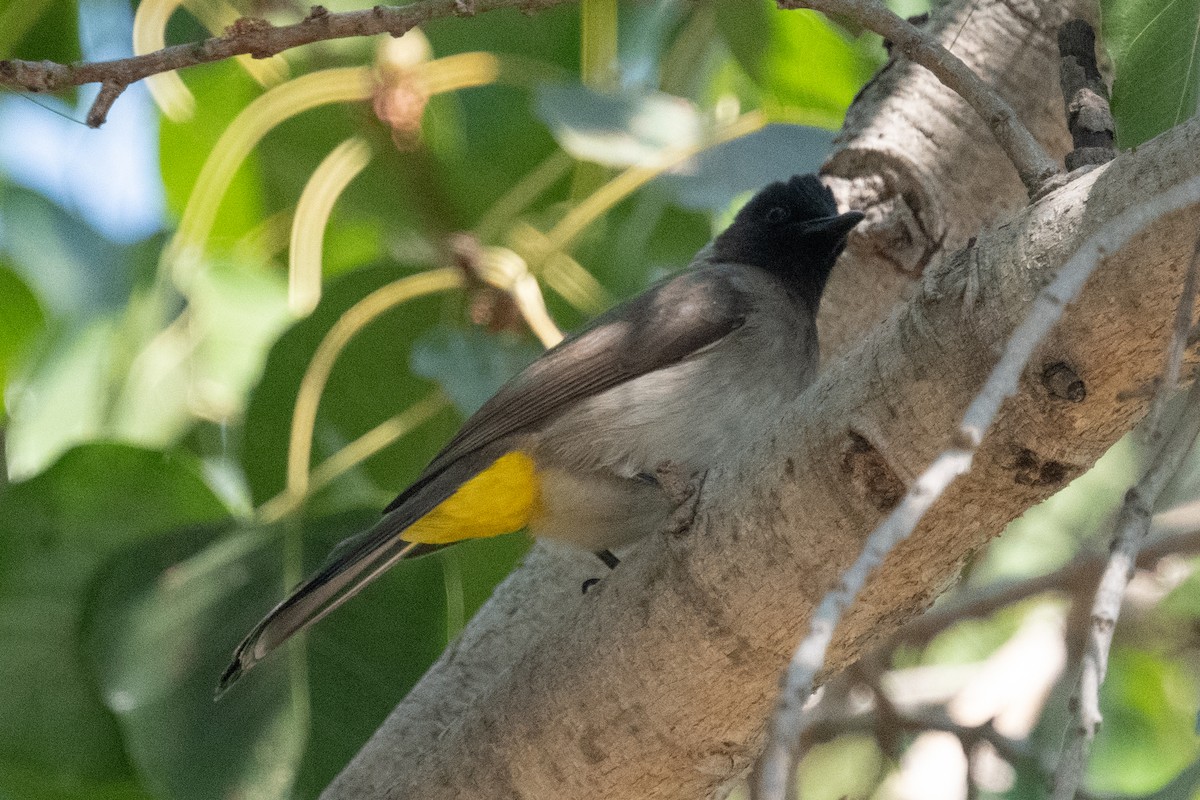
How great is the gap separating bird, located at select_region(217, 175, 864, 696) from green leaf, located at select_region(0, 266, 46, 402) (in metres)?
1.11

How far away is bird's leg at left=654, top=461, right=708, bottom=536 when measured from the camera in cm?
217

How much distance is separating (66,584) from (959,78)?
200cm

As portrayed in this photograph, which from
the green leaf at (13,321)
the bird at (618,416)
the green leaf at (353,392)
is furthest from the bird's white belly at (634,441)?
the green leaf at (13,321)

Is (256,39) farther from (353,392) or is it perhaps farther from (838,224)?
(838,224)

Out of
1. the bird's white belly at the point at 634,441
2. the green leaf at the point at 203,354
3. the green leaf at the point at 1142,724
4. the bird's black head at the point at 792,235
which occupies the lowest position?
the green leaf at the point at 1142,724

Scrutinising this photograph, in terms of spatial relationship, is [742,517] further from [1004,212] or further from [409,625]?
[1004,212]

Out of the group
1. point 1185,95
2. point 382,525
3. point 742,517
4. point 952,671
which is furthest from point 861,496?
point 952,671

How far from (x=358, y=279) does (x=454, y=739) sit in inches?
51.5

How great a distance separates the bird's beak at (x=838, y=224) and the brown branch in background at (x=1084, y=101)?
889mm

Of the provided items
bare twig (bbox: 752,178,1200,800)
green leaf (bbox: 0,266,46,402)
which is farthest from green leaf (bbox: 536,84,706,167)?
bare twig (bbox: 752,178,1200,800)

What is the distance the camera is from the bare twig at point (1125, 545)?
124 cm

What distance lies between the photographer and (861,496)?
1.95 meters

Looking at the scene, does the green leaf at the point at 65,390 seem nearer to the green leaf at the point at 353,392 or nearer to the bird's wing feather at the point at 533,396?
the green leaf at the point at 353,392

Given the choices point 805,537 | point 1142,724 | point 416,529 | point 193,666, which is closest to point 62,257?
point 416,529
